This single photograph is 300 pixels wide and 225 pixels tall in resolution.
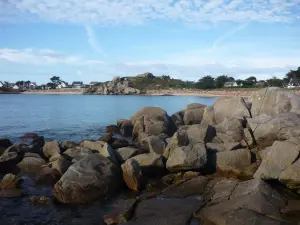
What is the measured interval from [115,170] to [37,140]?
10230 mm

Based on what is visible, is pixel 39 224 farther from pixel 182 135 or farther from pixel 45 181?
pixel 182 135

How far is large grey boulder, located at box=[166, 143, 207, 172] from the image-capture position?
43.1ft

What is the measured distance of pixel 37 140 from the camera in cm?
2077

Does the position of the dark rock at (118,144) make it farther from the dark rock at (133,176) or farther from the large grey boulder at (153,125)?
the dark rock at (133,176)

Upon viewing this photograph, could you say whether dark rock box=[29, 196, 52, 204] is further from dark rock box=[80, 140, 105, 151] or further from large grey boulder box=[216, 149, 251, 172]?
large grey boulder box=[216, 149, 251, 172]

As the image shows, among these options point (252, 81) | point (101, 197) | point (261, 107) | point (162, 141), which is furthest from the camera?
point (252, 81)

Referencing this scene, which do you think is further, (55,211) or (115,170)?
(115,170)

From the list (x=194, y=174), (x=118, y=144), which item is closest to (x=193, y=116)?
(x=118, y=144)

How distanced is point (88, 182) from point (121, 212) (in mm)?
1945

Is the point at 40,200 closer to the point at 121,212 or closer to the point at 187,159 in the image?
the point at 121,212

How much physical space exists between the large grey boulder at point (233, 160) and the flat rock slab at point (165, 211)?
9.33 feet

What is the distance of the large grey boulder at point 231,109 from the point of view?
18.8m

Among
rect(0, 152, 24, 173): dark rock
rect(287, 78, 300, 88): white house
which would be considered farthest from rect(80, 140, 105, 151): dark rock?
rect(287, 78, 300, 88): white house

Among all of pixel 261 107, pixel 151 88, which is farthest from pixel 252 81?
pixel 261 107
